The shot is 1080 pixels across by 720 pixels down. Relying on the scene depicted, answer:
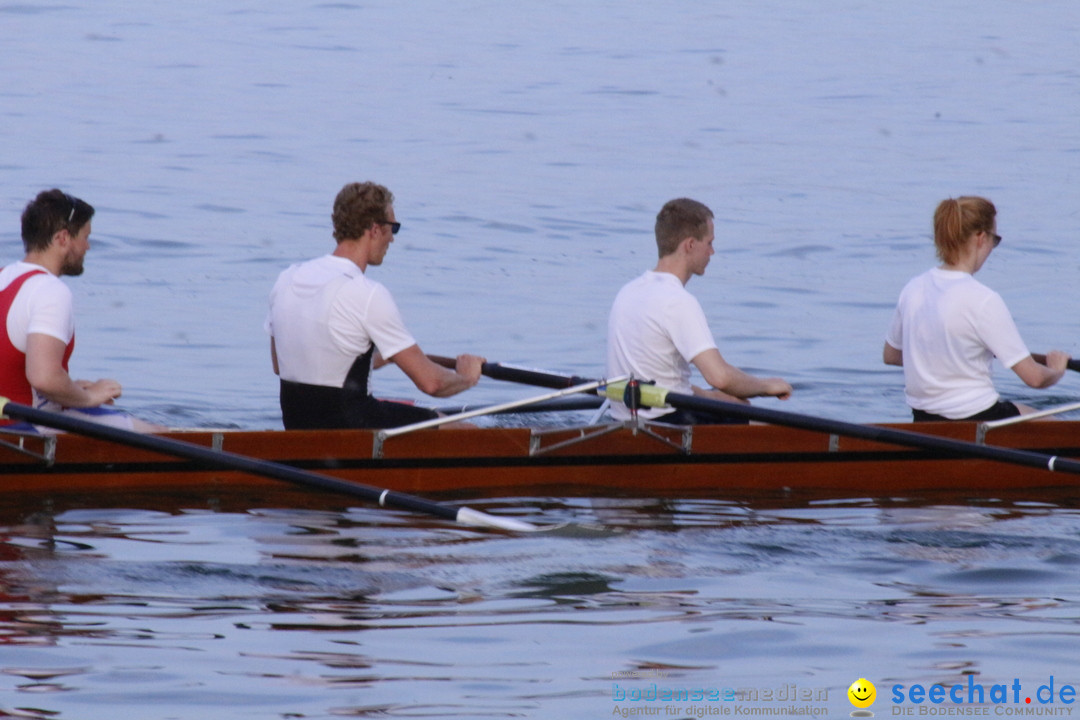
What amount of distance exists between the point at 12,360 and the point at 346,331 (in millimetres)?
1367

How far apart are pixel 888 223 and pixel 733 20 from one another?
21617 millimetres

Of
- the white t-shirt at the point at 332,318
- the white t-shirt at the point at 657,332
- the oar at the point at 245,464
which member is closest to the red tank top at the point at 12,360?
the oar at the point at 245,464

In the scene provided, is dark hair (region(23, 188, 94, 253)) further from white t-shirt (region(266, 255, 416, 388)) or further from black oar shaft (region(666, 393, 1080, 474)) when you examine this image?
black oar shaft (region(666, 393, 1080, 474))

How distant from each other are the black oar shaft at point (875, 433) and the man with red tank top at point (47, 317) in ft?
8.00

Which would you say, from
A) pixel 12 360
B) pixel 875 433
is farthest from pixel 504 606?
pixel 12 360

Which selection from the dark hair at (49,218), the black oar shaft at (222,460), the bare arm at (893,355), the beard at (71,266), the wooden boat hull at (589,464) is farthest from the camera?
the bare arm at (893,355)

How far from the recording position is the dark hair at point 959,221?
7.64 metres

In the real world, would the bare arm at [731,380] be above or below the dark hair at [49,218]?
below

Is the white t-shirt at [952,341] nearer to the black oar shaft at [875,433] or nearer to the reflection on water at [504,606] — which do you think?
the black oar shaft at [875,433]

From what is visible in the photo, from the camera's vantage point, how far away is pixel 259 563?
260 inches

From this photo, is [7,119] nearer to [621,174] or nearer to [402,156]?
[402,156]

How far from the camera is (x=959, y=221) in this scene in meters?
7.64

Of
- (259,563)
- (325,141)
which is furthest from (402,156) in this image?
(259,563)

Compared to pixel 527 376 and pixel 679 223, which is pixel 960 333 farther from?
pixel 527 376
